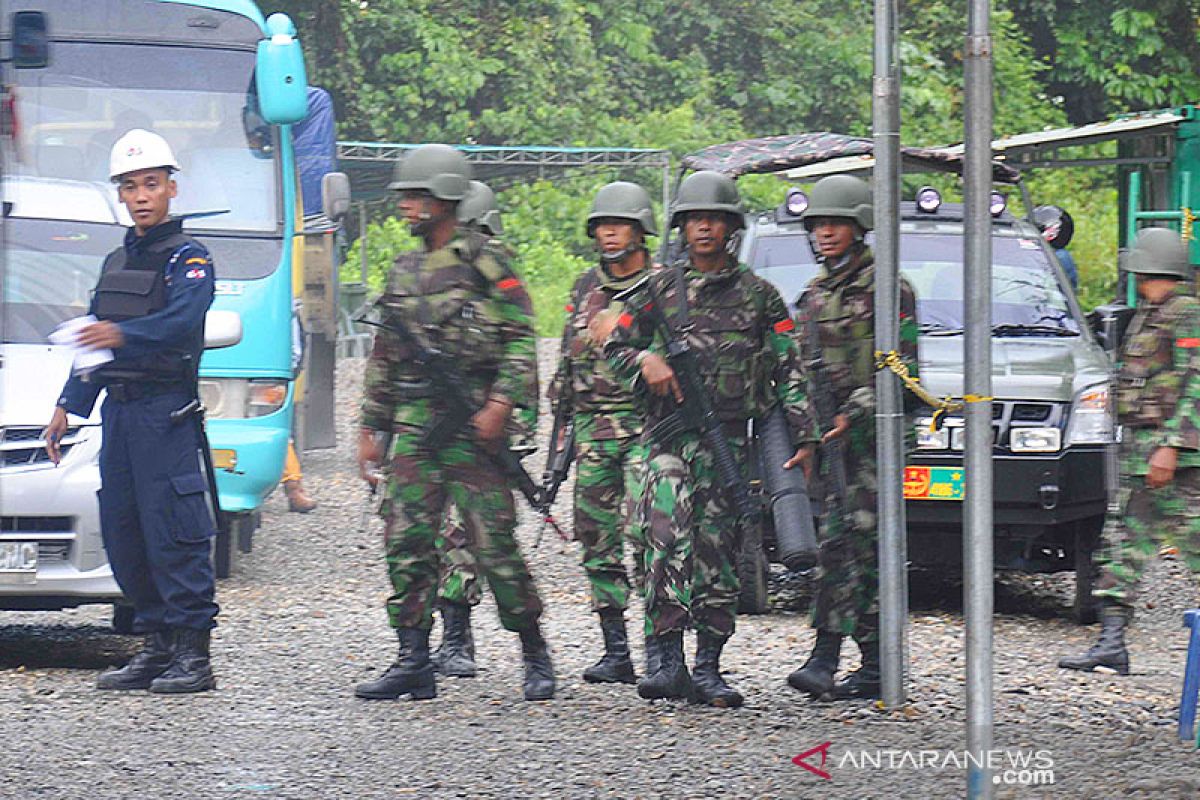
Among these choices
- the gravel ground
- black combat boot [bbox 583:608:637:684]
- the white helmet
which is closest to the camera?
the gravel ground

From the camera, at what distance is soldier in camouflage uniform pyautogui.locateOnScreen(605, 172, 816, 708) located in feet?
25.0

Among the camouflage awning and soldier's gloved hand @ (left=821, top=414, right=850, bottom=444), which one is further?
the camouflage awning

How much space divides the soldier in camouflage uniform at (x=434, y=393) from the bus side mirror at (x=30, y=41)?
1554 mm

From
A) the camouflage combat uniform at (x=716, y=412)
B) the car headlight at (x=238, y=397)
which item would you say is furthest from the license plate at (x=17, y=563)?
the car headlight at (x=238, y=397)

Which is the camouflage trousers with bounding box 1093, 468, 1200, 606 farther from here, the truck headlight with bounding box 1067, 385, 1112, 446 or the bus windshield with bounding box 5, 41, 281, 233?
the bus windshield with bounding box 5, 41, 281, 233

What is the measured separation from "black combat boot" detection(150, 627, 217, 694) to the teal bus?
10.3ft

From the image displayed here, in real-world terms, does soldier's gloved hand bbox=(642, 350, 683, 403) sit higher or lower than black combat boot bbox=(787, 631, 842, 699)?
higher

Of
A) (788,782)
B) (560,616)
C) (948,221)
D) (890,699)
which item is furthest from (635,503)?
(948,221)

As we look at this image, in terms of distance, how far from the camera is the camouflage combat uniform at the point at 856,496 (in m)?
7.90

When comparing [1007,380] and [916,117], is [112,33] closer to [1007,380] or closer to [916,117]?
[1007,380]

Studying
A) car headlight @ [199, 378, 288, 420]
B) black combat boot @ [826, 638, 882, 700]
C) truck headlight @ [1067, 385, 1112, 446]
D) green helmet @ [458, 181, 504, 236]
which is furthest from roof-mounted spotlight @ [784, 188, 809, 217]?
black combat boot @ [826, 638, 882, 700]

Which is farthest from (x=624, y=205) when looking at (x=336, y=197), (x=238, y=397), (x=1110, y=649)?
(x=336, y=197)

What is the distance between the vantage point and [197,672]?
8.00 metres

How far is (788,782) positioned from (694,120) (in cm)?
2749
